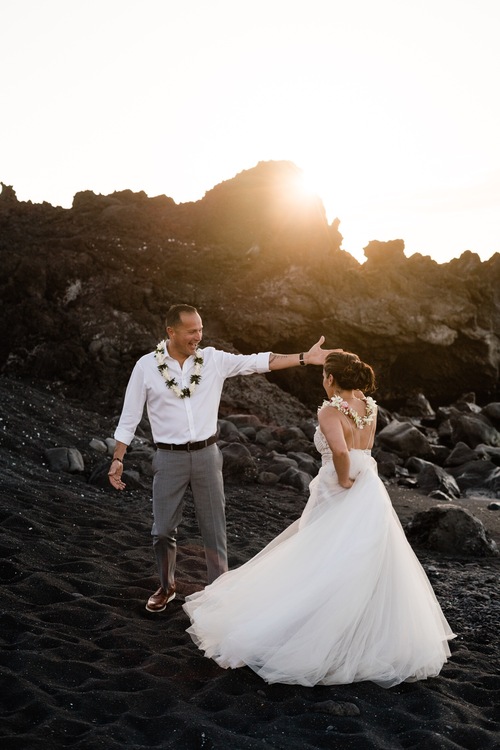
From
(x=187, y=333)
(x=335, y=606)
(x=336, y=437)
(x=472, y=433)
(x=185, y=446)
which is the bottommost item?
(x=472, y=433)

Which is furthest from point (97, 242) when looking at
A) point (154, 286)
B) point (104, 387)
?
point (104, 387)

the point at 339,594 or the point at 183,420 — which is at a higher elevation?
the point at 183,420

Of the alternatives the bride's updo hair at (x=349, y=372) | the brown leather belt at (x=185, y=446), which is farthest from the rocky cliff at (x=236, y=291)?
the bride's updo hair at (x=349, y=372)

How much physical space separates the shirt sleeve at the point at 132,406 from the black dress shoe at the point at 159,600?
4.11 feet

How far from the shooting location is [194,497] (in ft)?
18.0

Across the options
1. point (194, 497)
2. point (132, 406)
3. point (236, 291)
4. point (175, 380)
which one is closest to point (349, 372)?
point (175, 380)

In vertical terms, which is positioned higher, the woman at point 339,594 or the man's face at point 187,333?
the man's face at point 187,333

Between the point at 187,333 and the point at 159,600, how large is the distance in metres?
2.14

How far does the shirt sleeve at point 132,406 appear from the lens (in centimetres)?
546

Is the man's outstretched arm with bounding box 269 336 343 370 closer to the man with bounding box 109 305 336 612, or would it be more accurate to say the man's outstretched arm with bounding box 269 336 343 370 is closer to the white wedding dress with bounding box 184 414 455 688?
the man with bounding box 109 305 336 612

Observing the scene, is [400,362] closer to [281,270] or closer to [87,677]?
[281,270]

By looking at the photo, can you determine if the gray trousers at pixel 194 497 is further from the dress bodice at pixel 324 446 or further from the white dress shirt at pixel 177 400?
the dress bodice at pixel 324 446

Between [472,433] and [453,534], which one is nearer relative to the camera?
[453,534]

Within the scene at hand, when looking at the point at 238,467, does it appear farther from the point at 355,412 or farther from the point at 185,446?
the point at 355,412
